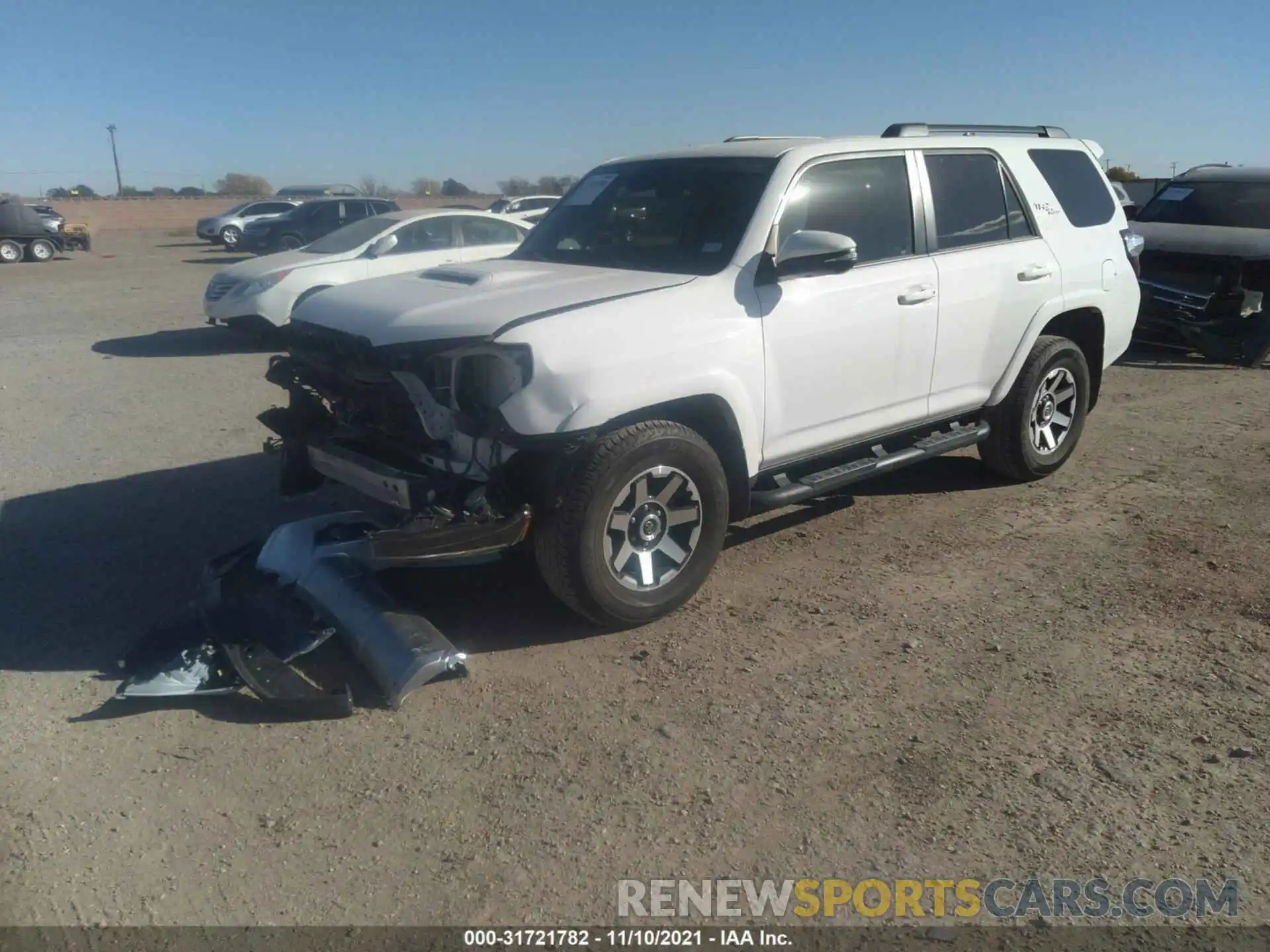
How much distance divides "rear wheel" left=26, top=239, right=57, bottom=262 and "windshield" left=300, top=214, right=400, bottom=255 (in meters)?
19.6

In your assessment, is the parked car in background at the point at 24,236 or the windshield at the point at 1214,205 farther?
the parked car in background at the point at 24,236

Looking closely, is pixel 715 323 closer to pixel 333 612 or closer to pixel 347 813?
pixel 333 612

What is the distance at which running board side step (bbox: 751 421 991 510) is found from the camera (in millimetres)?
4832

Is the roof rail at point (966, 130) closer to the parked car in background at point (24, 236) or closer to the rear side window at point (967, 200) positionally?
the rear side window at point (967, 200)

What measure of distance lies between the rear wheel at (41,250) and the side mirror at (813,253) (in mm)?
29123

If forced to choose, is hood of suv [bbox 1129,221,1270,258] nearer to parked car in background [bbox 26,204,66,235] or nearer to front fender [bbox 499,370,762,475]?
front fender [bbox 499,370,762,475]

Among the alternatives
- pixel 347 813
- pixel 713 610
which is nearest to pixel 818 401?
pixel 713 610

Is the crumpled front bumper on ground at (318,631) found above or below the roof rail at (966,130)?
below

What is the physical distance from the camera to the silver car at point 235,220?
32406 mm

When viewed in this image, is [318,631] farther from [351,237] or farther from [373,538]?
[351,237]

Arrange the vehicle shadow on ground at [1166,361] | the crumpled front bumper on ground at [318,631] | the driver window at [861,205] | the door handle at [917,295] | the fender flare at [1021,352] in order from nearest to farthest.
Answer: the crumpled front bumper on ground at [318,631]
the driver window at [861,205]
the door handle at [917,295]
the fender flare at [1021,352]
the vehicle shadow on ground at [1166,361]

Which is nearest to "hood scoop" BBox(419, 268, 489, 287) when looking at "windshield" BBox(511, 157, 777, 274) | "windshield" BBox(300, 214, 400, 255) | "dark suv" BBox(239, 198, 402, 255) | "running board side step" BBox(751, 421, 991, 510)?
"windshield" BBox(511, 157, 777, 274)

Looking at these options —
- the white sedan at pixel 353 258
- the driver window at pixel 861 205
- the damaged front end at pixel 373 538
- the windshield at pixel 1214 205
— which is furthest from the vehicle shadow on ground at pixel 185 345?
the windshield at pixel 1214 205

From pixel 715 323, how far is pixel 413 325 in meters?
1.26
